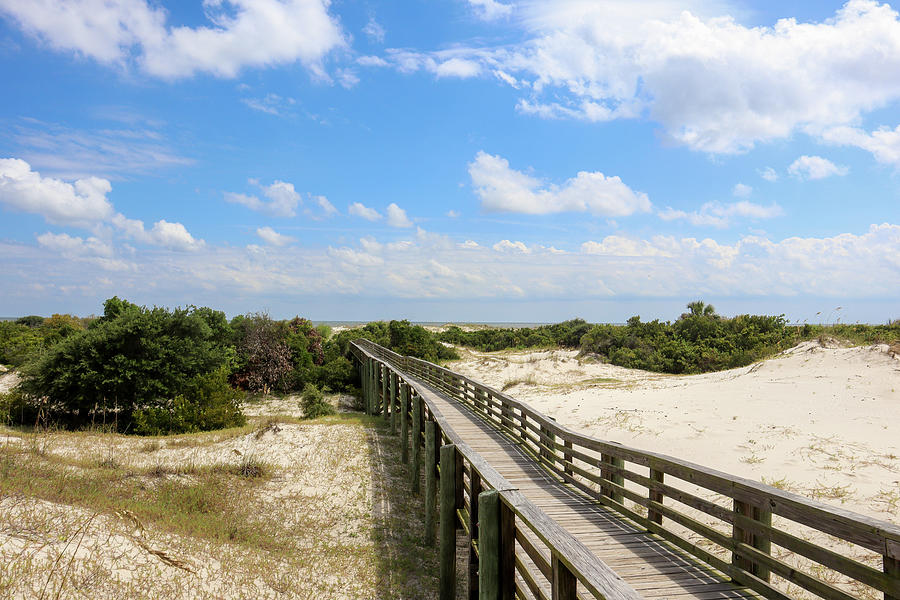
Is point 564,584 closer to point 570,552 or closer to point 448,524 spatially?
point 570,552

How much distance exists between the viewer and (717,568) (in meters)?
5.33

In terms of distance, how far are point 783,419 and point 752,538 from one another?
10.1 m

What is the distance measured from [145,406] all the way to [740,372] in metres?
28.8

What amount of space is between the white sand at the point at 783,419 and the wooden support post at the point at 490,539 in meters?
6.75

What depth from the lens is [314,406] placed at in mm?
28391

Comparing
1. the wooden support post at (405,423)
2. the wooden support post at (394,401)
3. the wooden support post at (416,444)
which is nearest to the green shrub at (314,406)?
the wooden support post at (394,401)

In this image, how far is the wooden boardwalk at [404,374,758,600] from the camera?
5.01 m

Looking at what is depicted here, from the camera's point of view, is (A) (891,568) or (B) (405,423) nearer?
(A) (891,568)

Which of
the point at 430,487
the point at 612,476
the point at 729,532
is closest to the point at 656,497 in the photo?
the point at 612,476

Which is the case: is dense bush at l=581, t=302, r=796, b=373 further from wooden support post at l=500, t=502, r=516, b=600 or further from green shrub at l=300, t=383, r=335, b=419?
wooden support post at l=500, t=502, r=516, b=600

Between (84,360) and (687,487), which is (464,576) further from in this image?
(84,360)

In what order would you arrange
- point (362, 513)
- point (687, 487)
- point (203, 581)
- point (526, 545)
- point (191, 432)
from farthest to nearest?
1. point (191, 432)
2. point (362, 513)
3. point (687, 487)
4. point (203, 581)
5. point (526, 545)

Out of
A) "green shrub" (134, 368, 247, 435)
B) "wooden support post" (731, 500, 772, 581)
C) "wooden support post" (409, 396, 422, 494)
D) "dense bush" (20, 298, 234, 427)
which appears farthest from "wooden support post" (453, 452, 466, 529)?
"dense bush" (20, 298, 234, 427)

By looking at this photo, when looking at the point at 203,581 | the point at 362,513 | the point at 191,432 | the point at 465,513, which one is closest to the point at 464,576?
the point at 465,513
